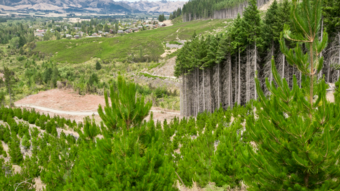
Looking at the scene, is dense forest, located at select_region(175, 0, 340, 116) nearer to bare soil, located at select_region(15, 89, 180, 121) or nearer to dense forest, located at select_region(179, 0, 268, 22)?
bare soil, located at select_region(15, 89, 180, 121)

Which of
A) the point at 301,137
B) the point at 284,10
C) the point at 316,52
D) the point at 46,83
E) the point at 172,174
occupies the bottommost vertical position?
the point at 46,83

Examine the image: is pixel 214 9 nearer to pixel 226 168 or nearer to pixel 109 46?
pixel 109 46

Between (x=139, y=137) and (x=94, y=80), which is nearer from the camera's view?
Result: (x=139, y=137)

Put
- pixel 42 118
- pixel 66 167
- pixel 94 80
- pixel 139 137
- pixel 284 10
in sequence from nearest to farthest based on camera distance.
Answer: pixel 139 137
pixel 66 167
pixel 284 10
pixel 42 118
pixel 94 80

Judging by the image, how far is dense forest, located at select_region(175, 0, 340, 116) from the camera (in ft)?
57.2

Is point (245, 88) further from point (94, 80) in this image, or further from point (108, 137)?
point (94, 80)

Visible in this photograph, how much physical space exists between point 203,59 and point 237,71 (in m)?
3.76

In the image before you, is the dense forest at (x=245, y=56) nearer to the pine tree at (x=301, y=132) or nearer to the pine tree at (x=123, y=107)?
the pine tree at (x=301, y=132)

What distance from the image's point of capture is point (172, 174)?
5297 mm

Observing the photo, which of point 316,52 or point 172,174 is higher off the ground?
point 316,52

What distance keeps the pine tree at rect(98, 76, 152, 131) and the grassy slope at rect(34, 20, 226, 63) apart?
9095cm

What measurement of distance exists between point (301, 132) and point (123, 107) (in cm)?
366

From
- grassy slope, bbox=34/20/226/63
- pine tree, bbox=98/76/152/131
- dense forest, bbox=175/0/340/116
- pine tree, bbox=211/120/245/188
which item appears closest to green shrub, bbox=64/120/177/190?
pine tree, bbox=98/76/152/131

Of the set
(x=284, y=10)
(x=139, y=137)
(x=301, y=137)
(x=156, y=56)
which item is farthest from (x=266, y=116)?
(x=156, y=56)
